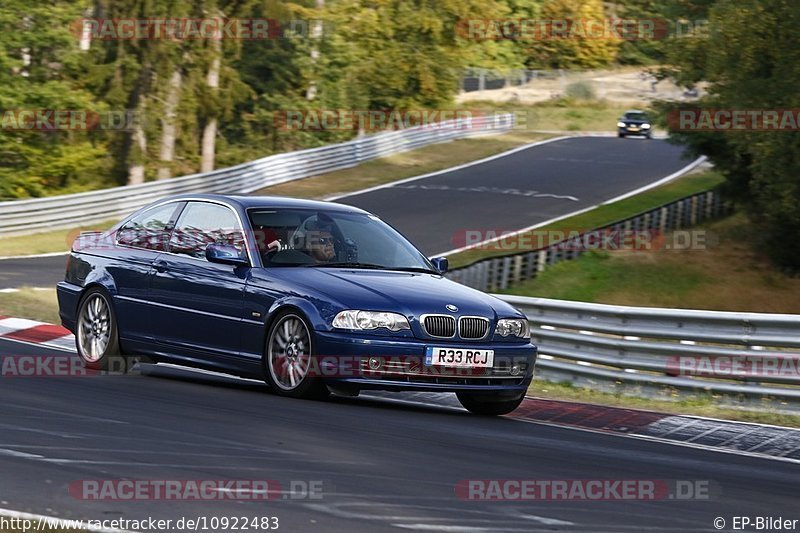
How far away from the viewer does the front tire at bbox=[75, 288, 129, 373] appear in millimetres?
11297

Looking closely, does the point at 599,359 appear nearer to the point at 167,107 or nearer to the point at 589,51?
the point at 167,107

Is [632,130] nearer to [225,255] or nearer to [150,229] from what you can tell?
[150,229]

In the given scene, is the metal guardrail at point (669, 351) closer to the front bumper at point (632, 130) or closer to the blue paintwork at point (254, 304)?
the blue paintwork at point (254, 304)

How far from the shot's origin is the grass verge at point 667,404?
10938 millimetres

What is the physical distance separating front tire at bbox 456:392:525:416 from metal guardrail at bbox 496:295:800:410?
2540 millimetres

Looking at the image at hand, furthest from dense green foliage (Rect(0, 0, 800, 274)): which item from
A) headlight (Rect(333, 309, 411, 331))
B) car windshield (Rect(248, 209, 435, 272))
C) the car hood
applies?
headlight (Rect(333, 309, 411, 331))

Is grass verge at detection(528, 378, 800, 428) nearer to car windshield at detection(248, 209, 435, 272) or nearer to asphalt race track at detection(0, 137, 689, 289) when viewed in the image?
car windshield at detection(248, 209, 435, 272)

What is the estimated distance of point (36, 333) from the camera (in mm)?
14016

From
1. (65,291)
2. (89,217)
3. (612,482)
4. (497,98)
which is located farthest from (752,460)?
(497,98)

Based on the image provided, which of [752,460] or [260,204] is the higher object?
[260,204]

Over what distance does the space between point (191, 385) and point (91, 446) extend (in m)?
3.39

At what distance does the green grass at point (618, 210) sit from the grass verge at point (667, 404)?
14875 mm

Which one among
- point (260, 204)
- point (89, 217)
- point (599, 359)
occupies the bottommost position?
point (89, 217)

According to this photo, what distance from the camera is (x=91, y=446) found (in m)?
7.29
